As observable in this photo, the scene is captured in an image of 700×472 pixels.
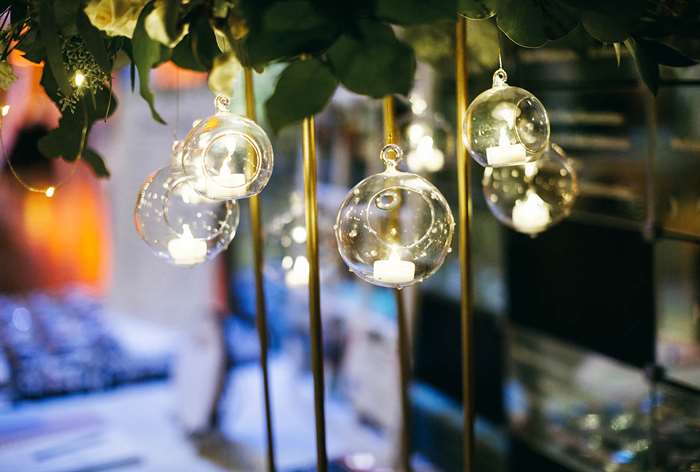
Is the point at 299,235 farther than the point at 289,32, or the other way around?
the point at 299,235

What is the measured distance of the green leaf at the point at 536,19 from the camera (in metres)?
0.80

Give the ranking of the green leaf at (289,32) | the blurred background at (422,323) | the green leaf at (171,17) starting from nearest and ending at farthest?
the green leaf at (289,32), the green leaf at (171,17), the blurred background at (422,323)

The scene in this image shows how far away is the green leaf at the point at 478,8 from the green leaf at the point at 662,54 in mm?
211

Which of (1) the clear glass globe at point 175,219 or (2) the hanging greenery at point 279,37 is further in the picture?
(1) the clear glass globe at point 175,219

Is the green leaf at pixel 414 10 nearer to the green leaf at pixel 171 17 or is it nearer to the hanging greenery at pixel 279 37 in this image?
the hanging greenery at pixel 279 37

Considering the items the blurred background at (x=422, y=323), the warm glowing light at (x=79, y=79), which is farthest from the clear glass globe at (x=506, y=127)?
the warm glowing light at (x=79, y=79)

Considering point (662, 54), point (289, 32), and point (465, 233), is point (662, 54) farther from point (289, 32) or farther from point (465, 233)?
point (289, 32)

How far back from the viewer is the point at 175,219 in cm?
100

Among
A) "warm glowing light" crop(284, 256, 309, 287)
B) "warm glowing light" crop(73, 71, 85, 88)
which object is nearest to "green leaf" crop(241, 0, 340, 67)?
"warm glowing light" crop(73, 71, 85, 88)

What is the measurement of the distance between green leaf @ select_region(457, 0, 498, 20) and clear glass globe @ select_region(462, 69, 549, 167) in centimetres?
14

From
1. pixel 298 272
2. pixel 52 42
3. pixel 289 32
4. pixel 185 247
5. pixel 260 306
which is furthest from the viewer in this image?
pixel 298 272

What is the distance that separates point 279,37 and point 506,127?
0.40 metres

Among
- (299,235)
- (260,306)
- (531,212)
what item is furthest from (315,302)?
(299,235)

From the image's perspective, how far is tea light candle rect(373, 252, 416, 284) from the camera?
2.79 ft
